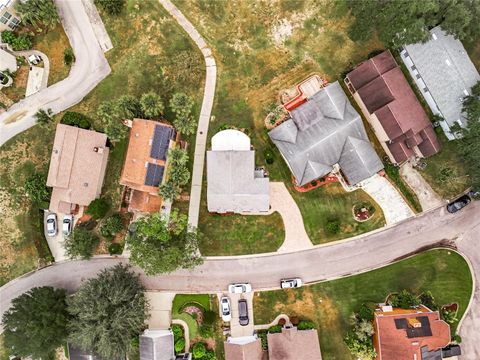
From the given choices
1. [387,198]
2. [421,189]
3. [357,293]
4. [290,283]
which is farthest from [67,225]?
[421,189]

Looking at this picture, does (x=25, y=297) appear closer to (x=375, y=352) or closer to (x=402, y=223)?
(x=375, y=352)

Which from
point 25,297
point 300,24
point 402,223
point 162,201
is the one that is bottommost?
point 25,297

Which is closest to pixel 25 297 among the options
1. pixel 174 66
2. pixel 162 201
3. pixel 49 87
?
pixel 162 201

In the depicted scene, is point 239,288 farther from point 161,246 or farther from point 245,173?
point 245,173

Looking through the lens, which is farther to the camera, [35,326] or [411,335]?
[411,335]

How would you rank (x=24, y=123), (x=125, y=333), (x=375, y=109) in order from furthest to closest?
(x=24, y=123)
(x=375, y=109)
(x=125, y=333)

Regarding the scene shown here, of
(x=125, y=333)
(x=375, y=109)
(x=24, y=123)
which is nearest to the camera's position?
(x=125, y=333)

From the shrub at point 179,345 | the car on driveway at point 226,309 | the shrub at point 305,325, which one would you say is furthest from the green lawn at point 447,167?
the shrub at point 179,345
